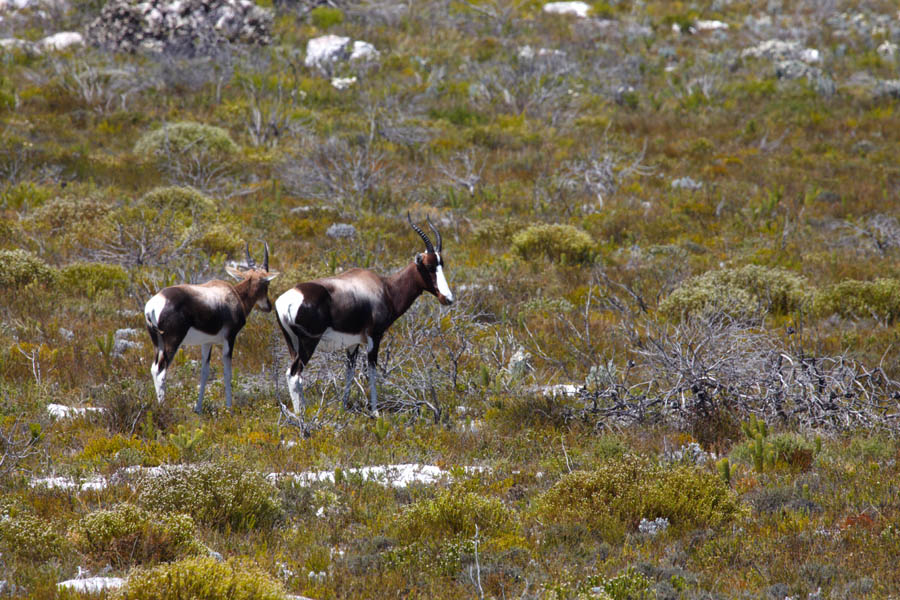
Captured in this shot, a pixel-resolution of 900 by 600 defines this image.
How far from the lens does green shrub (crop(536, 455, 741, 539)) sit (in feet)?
19.2

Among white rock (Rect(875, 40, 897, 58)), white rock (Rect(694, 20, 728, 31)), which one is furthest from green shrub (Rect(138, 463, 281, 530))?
white rock (Rect(694, 20, 728, 31))

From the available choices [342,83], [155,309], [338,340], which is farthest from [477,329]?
[342,83]

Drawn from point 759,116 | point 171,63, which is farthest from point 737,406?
point 171,63

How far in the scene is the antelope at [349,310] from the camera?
25.2 ft

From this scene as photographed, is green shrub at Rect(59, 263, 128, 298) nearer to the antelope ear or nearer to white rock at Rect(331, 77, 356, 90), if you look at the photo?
the antelope ear

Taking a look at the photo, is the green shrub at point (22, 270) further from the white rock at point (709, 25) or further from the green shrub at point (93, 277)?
the white rock at point (709, 25)

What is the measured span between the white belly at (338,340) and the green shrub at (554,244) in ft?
20.5

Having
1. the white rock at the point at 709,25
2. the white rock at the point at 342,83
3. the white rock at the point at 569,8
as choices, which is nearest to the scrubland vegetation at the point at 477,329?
the white rock at the point at 342,83

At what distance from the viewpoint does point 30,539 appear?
16.7ft

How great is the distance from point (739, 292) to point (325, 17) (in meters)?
23.5

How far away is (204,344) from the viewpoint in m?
8.34

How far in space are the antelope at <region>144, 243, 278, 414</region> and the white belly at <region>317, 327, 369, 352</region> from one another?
0.87 m

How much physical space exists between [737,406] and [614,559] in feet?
10.9

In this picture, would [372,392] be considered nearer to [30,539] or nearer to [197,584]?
[30,539]
